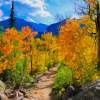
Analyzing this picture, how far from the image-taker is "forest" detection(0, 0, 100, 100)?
28.3 metres

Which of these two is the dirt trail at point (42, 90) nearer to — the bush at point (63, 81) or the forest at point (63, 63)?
the forest at point (63, 63)

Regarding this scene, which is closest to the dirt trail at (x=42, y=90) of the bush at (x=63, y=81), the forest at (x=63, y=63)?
the forest at (x=63, y=63)

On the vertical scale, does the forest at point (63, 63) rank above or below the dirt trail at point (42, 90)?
above

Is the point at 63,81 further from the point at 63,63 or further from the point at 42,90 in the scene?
the point at 63,63

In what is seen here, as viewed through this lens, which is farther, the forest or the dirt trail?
the dirt trail

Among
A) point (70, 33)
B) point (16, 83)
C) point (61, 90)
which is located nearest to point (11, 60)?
point (16, 83)

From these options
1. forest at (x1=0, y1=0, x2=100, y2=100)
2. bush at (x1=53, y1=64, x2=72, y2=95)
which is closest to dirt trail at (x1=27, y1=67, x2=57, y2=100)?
forest at (x1=0, y1=0, x2=100, y2=100)

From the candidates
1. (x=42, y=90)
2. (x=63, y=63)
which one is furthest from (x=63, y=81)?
(x=63, y=63)

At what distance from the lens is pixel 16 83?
46.5 metres

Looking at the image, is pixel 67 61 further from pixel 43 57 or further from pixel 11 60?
pixel 43 57

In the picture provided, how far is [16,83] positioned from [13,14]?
3697 centimetres

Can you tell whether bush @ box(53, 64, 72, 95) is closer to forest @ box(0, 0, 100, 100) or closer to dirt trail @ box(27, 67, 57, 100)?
forest @ box(0, 0, 100, 100)

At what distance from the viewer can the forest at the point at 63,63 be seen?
92.9 feet

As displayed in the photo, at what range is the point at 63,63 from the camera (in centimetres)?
4391
